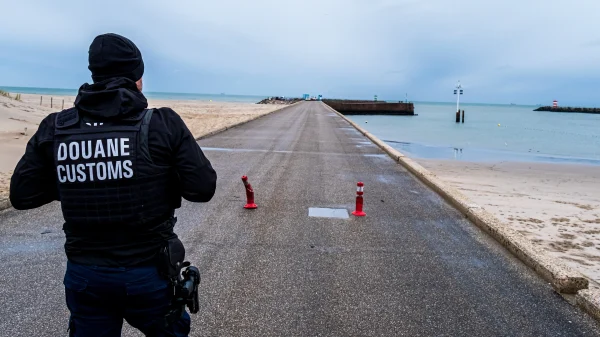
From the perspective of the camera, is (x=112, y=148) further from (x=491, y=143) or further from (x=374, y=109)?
(x=374, y=109)

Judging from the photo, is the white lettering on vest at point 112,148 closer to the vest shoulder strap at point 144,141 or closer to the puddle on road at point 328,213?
the vest shoulder strap at point 144,141

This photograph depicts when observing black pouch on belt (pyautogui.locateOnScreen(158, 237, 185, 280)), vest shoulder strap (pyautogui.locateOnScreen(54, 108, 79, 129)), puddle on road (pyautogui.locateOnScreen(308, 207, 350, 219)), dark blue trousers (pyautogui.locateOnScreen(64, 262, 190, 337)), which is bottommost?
puddle on road (pyautogui.locateOnScreen(308, 207, 350, 219))

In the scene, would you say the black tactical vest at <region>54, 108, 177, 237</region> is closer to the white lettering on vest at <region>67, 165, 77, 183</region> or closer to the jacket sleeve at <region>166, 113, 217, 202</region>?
the white lettering on vest at <region>67, 165, 77, 183</region>

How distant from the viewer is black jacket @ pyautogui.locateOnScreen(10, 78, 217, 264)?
85.6 inches

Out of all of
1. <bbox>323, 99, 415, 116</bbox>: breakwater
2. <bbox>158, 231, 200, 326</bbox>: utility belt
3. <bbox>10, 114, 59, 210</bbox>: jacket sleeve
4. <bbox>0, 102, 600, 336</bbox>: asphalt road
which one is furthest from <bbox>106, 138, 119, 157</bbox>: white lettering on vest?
<bbox>323, 99, 415, 116</bbox>: breakwater

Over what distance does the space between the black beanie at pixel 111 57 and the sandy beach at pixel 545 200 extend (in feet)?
19.5

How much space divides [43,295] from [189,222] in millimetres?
2636

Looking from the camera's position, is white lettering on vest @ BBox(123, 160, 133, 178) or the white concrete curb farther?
the white concrete curb

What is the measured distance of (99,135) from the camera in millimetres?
2160

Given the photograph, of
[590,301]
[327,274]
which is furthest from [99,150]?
[590,301]

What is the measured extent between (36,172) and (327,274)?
339cm

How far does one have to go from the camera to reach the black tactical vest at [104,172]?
2.15 m

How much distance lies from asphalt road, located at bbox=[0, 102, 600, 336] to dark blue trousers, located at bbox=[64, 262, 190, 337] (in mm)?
1607

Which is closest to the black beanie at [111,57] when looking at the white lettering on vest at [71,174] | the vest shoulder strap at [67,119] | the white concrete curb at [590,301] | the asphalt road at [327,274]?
the vest shoulder strap at [67,119]
